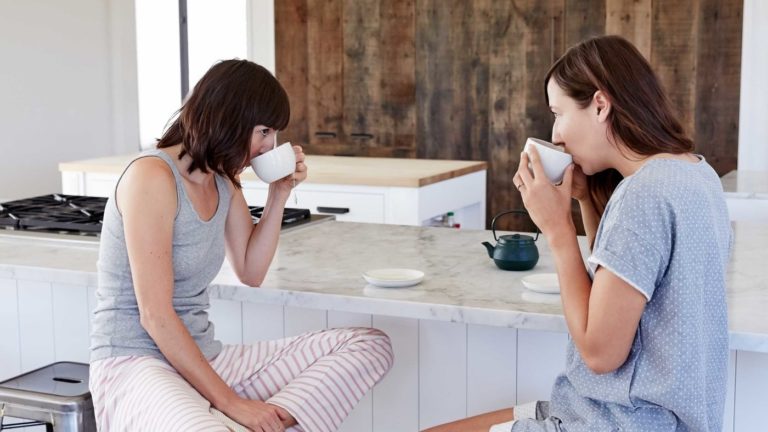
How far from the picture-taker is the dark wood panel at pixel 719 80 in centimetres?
451

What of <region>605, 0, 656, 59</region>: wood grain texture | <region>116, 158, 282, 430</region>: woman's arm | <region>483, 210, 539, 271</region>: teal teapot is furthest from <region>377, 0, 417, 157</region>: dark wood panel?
<region>116, 158, 282, 430</region>: woman's arm

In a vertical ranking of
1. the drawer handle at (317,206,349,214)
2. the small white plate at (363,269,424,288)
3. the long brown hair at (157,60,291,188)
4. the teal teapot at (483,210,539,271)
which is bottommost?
the drawer handle at (317,206,349,214)

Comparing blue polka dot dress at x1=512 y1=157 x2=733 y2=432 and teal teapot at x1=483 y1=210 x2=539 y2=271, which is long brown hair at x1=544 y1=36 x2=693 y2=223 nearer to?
blue polka dot dress at x1=512 y1=157 x2=733 y2=432

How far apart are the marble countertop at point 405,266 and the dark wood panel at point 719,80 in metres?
1.86

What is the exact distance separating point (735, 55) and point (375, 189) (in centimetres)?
183

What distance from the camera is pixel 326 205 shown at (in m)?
4.21

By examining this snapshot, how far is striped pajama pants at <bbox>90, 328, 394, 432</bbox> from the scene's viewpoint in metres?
1.74

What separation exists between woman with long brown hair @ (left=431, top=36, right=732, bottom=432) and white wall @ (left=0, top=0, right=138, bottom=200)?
164 inches

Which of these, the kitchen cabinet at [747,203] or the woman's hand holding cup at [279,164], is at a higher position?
the woman's hand holding cup at [279,164]

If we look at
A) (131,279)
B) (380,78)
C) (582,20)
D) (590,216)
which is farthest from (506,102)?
(131,279)

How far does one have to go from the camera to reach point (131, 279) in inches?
76.0

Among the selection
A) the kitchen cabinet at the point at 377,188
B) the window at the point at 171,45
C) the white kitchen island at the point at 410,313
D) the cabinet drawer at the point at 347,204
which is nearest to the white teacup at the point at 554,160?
the white kitchen island at the point at 410,313

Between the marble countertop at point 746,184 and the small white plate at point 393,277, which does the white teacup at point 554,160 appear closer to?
the small white plate at point 393,277

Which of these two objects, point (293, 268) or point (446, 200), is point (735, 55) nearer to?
point (446, 200)
